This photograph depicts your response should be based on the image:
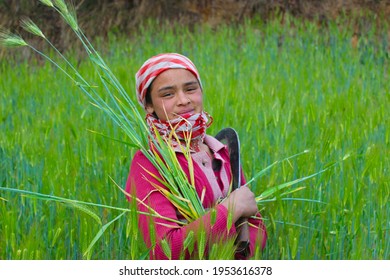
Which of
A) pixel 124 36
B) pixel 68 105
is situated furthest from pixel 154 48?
pixel 68 105

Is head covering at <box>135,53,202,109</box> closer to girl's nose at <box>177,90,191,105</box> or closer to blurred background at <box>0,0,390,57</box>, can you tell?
girl's nose at <box>177,90,191,105</box>

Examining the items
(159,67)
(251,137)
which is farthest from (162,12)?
(159,67)

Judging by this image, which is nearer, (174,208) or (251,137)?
(174,208)

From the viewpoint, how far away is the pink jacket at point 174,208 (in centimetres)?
197

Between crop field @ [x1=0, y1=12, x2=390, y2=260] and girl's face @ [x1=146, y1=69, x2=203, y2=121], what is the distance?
16 centimetres

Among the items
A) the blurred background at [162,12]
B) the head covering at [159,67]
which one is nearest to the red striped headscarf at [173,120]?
the head covering at [159,67]

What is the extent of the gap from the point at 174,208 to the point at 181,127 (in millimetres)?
201

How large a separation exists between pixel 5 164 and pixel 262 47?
9.60 ft

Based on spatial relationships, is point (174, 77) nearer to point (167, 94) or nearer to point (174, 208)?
point (167, 94)

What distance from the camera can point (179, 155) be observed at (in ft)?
7.02

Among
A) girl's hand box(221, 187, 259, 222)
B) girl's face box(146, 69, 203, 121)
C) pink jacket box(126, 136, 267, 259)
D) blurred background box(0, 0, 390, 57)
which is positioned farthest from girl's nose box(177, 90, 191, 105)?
blurred background box(0, 0, 390, 57)

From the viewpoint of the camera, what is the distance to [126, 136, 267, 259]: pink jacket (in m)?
1.97

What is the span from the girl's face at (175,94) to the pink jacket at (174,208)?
4.4 inches

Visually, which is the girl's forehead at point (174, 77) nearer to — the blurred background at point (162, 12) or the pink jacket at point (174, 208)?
the pink jacket at point (174, 208)
